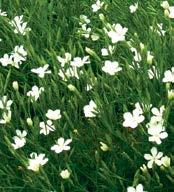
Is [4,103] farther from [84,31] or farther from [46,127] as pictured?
[84,31]

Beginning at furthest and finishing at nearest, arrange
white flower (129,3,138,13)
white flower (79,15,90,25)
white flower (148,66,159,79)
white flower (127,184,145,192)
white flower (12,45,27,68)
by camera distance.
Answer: white flower (79,15,90,25), white flower (129,3,138,13), white flower (12,45,27,68), white flower (148,66,159,79), white flower (127,184,145,192)

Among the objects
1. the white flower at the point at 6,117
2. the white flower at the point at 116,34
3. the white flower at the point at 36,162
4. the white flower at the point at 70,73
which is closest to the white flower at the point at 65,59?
the white flower at the point at 70,73

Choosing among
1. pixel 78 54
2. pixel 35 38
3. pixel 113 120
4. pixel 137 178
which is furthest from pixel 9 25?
pixel 137 178

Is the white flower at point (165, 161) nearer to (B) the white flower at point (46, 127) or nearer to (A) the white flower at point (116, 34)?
(B) the white flower at point (46, 127)

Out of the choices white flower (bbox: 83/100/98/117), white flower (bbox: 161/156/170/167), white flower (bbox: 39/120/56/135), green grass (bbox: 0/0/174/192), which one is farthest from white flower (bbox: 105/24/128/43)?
white flower (bbox: 161/156/170/167)

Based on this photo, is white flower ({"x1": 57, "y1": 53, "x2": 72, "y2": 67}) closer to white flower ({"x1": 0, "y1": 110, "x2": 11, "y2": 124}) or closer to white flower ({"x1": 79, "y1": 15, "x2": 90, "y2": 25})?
white flower ({"x1": 0, "y1": 110, "x2": 11, "y2": 124})

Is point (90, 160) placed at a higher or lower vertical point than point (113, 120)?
lower

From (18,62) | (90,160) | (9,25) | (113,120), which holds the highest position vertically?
(9,25)

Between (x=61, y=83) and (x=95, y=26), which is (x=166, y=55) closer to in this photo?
(x=61, y=83)
